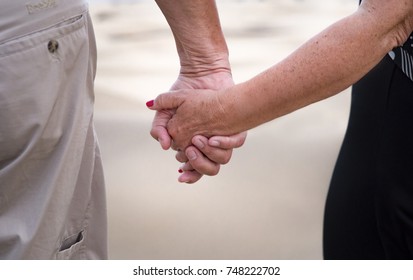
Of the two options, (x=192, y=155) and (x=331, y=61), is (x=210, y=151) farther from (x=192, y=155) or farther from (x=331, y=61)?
(x=331, y=61)

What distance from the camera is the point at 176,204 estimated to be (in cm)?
294

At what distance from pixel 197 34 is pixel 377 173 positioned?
23.6 inches

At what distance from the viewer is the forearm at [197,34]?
194cm

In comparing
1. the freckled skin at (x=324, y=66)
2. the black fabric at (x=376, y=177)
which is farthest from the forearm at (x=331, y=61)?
the black fabric at (x=376, y=177)

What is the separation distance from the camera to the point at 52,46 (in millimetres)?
1473

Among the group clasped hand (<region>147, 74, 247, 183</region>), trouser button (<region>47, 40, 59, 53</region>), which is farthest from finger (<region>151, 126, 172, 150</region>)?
trouser button (<region>47, 40, 59, 53</region>)

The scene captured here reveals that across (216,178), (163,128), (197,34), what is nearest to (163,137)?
(163,128)

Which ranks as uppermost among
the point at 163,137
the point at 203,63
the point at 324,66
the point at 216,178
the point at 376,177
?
the point at 216,178

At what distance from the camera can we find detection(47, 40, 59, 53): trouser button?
4.81 feet

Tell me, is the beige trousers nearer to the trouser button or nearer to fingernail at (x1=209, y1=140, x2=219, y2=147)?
the trouser button

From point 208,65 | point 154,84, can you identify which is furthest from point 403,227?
point 154,84

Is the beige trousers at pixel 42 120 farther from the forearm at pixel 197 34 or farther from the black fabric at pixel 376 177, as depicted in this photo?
the black fabric at pixel 376 177

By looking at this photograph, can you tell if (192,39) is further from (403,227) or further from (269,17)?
(269,17)

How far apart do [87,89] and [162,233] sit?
1.23 m
